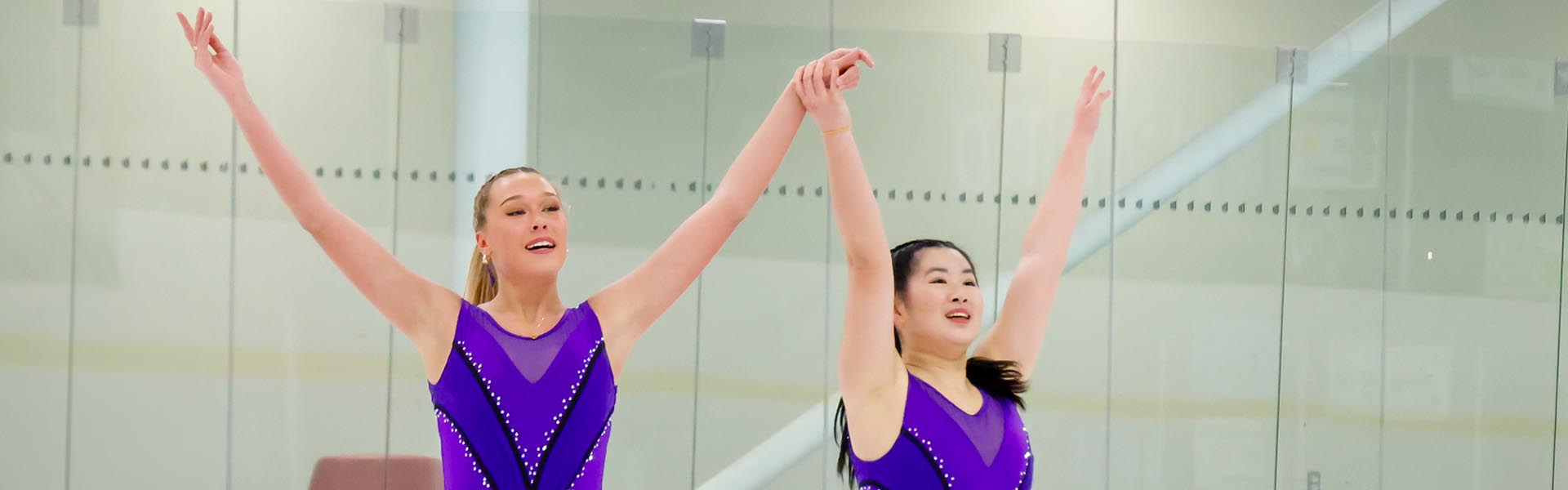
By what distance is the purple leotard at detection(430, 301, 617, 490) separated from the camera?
8.87ft

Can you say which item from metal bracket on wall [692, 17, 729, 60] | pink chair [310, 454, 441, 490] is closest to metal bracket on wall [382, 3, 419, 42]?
metal bracket on wall [692, 17, 729, 60]

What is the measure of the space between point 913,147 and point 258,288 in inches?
70.8

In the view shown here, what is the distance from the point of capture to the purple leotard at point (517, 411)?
2.70 metres

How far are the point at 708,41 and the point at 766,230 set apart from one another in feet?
1.76

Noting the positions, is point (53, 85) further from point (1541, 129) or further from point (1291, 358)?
point (1541, 129)

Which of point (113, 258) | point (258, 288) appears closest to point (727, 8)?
point (258, 288)

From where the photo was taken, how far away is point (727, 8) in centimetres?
461

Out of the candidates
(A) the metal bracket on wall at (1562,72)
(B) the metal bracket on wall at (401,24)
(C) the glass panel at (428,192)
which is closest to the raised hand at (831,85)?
(C) the glass panel at (428,192)

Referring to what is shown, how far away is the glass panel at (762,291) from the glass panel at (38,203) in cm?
170

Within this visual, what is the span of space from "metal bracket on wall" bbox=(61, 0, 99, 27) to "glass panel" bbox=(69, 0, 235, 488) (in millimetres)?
20

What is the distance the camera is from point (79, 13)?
4.30 m

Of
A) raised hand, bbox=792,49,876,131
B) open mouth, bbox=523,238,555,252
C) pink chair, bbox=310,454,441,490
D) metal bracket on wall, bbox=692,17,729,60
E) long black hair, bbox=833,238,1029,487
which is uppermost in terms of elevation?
metal bracket on wall, bbox=692,17,729,60

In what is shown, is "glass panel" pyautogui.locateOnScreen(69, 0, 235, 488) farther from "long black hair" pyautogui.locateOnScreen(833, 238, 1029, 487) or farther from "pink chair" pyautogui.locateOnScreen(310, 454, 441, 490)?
"long black hair" pyautogui.locateOnScreen(833, 238, 1029, 487)

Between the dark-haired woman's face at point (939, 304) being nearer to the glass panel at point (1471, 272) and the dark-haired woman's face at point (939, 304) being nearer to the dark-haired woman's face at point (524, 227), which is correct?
the dark-haired woman's face at point (524, 227)
